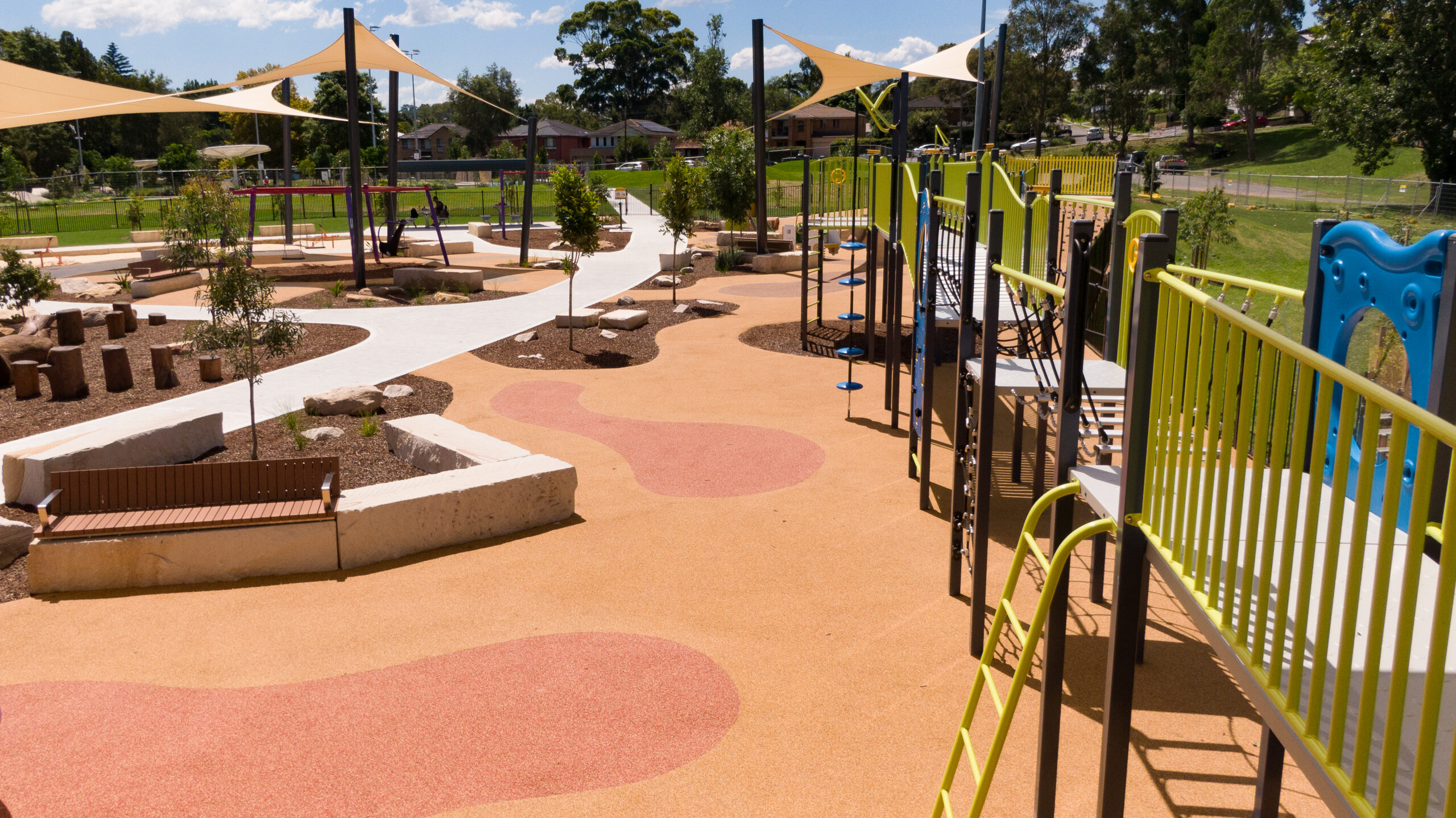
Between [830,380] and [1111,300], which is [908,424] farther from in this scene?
[1111,300]

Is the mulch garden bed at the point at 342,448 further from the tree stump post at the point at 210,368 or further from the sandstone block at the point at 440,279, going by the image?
the sandstone block at the point at 440,279

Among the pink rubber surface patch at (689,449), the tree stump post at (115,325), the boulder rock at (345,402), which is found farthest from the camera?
the tree stump post at (115,325)

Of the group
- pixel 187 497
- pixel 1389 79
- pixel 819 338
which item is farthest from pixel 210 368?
pixel 1389 79

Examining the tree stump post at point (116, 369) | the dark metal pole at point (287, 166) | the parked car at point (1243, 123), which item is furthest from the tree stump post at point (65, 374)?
the parked car at point (1243, 123)

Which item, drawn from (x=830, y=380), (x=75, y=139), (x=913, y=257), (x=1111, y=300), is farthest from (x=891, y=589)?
(x=75, y=139)

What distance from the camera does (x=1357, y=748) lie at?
2.23m

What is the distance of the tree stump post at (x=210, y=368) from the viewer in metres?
14.0

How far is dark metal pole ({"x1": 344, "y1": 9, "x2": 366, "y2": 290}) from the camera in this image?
71.0ft

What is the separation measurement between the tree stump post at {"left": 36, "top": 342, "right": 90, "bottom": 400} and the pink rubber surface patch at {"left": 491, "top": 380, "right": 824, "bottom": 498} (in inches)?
211

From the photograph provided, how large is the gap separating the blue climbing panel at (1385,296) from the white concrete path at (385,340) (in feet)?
33.4

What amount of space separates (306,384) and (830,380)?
7120mm

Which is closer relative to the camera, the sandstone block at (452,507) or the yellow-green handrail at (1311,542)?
the yellow-green handrail at (1311,542)

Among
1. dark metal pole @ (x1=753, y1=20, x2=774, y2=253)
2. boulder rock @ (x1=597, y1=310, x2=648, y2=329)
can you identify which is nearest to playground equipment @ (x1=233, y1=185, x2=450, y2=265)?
boulder rock @ (x1=597, y1=310, x2=648, y2=329)

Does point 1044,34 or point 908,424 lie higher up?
point 1044,34
